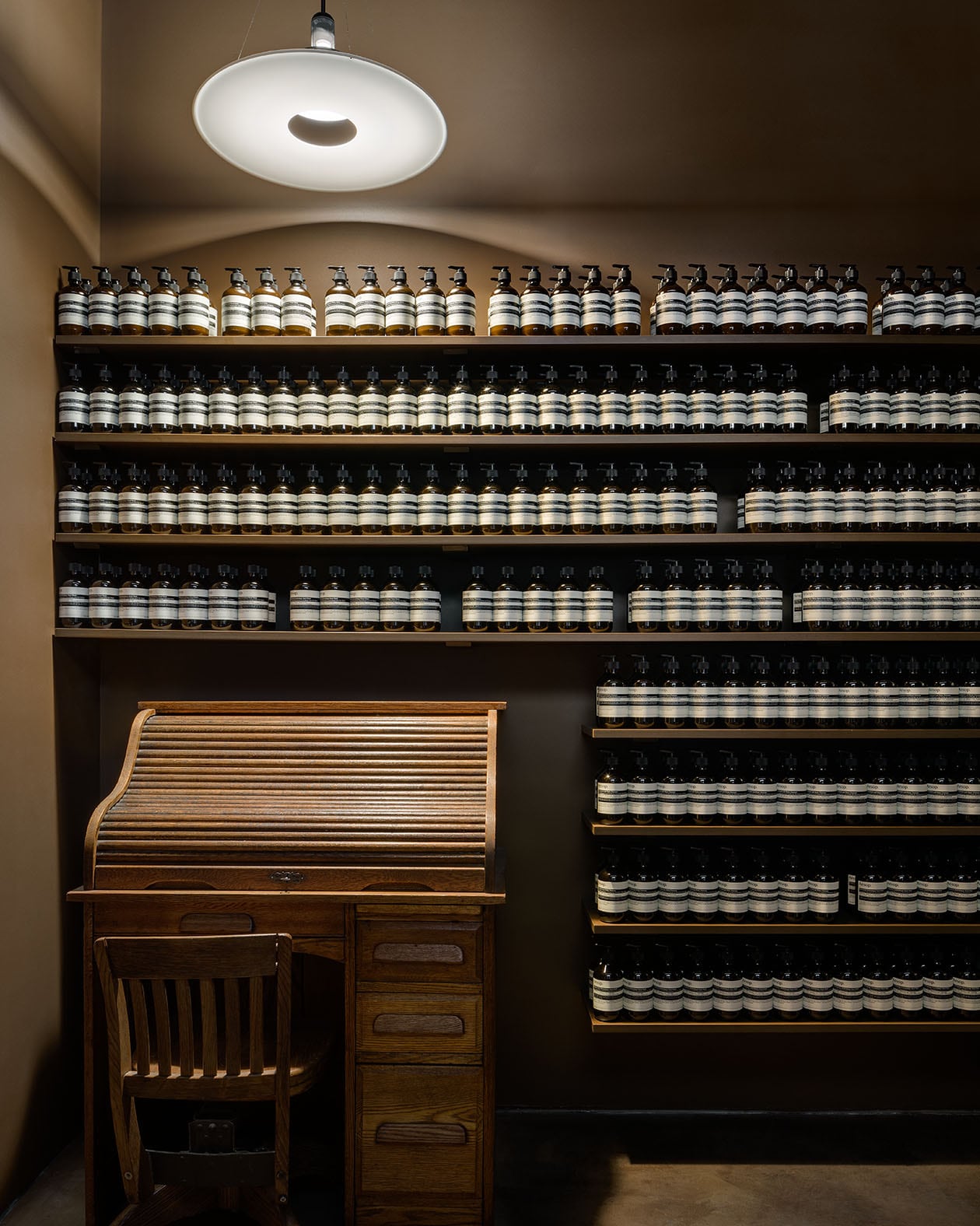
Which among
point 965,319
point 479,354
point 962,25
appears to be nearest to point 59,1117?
point 479,354

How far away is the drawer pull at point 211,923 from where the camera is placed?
7.78 ft

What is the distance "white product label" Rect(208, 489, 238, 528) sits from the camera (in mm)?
2822

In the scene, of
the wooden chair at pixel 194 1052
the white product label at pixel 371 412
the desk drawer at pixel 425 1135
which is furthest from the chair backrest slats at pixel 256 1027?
the white product label at pixel 371 412

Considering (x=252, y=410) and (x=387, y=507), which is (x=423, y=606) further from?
(x=252, y=410)

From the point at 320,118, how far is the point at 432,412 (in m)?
0.86

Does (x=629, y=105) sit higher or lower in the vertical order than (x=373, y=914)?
higher

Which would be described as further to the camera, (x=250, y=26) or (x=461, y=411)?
(x=250, y=26)

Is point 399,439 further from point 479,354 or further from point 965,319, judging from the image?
point 965,319

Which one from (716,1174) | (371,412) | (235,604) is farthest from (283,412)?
(716,1174)

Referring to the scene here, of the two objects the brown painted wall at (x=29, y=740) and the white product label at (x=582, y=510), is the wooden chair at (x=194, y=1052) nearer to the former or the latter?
the brown painted wall at (x=29, y=740)

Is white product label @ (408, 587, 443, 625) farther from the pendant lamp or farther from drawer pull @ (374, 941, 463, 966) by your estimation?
the pendant lamp

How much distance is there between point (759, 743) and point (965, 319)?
1.48m

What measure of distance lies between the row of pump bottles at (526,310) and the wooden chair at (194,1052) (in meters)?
1.82

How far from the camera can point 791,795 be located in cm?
279
